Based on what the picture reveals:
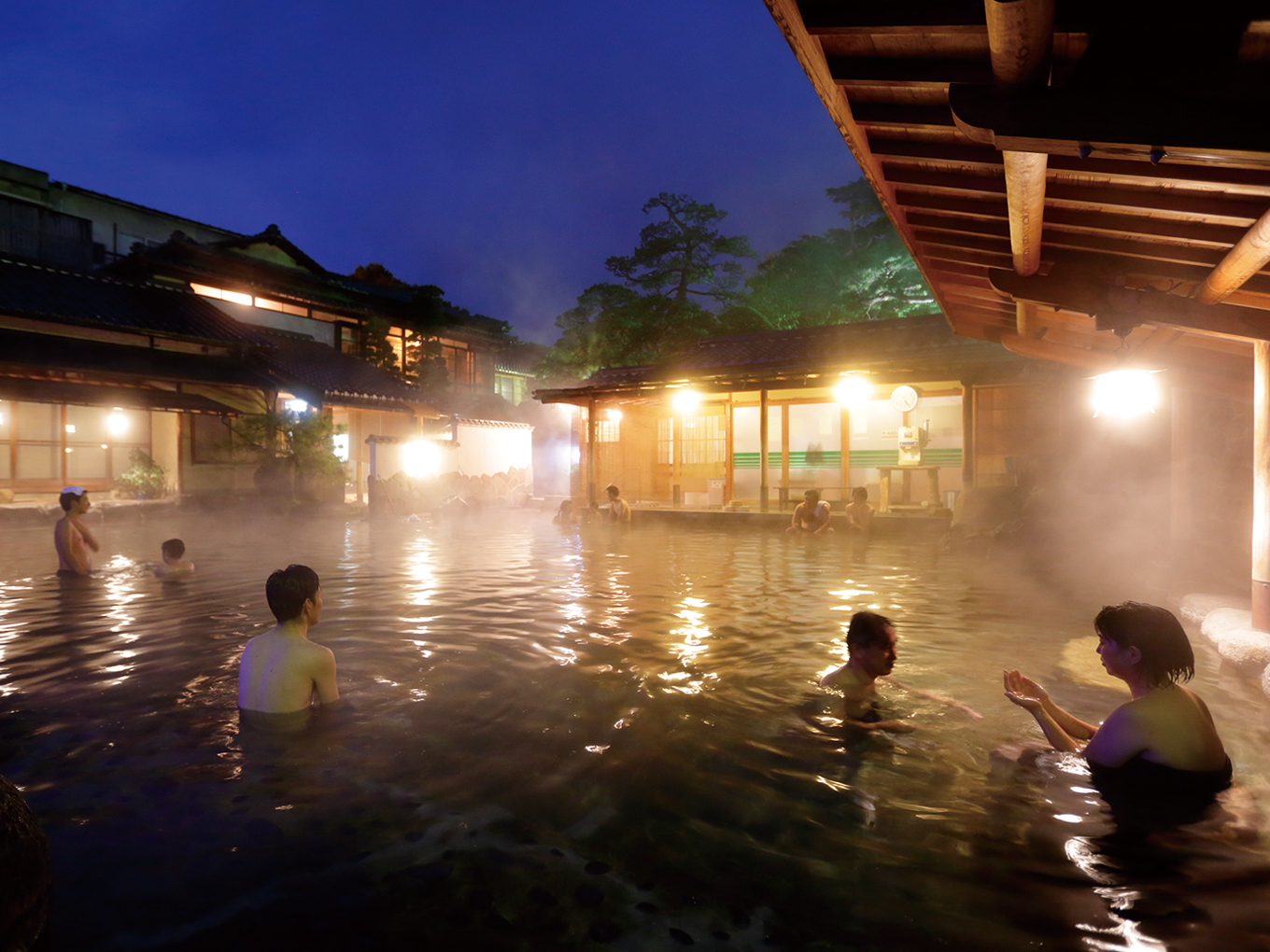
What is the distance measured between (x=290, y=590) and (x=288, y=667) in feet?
1.92

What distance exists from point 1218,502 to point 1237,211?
7.19 m

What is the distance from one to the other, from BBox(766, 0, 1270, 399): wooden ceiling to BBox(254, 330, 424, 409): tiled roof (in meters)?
17.8

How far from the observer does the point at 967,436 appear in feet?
49.4

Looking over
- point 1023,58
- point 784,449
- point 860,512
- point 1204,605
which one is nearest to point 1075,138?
point 1023,58

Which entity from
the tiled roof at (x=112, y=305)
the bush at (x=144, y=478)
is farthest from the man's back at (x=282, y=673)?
the bush at (x=144, y=478)

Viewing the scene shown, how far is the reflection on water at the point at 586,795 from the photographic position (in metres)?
2.72

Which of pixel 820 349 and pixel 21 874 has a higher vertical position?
pixel 820 349

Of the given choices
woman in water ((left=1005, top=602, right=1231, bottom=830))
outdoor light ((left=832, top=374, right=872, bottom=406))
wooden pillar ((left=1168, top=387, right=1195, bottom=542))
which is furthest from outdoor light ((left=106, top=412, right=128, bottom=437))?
wooden pillar ((left=1168, top=387, right=1195, bottom=542))

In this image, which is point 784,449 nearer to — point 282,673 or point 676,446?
point 676,446

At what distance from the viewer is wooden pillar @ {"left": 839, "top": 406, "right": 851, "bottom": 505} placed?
18359mm

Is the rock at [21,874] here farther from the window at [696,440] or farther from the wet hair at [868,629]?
the window at [696,440]

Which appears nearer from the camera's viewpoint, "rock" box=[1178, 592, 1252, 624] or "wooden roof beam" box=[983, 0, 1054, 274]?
"wooden roof beam" box=[983, 0, 1054, 274]

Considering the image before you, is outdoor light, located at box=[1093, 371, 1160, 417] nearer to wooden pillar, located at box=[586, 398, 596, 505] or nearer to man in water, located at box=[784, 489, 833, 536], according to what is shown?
man in water, located at box=[784, 489, 833, 536]

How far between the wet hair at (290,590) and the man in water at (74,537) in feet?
21.5
